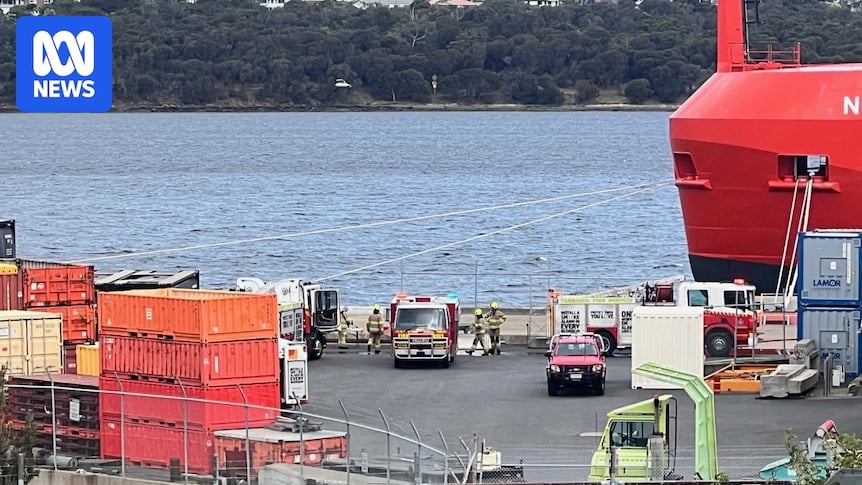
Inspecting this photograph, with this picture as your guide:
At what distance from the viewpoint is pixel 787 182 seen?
49.8 meters

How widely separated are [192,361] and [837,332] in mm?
15373

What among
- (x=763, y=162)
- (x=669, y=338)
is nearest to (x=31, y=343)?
(x=669, y=338)

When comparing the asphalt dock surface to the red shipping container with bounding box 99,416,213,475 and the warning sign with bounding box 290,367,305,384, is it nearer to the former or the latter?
the warning sign with bounding box 290,367,305,384

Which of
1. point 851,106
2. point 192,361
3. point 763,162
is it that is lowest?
point 192,361

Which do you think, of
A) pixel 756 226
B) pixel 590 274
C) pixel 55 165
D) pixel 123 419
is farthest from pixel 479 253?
pixel 55 165

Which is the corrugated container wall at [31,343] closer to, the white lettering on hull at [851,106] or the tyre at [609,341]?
the tyre at [609,341]

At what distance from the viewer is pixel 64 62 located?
22.0m

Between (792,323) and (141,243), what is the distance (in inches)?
2571

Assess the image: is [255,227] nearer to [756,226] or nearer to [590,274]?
[590,274]

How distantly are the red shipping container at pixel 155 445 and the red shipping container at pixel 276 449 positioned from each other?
1.31 feet

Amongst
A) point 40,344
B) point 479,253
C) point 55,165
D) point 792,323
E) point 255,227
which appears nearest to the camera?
point 40,344

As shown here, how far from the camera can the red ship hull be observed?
48.8 m

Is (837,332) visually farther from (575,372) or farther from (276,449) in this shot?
(276,449)

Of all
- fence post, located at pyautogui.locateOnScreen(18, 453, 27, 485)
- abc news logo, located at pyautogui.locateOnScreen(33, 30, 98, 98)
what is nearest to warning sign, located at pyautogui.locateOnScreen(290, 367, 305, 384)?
fence post, located at pyautogui.locateOnScreen(18, 453, 27, 485)
